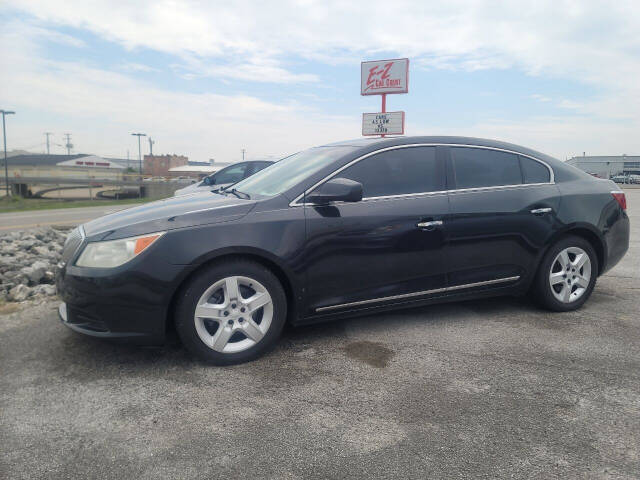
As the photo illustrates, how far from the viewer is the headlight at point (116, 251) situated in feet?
10.2

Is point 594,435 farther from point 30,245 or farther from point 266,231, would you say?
point 30,245

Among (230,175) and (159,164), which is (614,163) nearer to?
(230,175)

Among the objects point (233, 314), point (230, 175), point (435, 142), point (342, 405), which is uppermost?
point (435, 142)

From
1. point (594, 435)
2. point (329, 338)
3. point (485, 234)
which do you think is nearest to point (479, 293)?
point (485, 234)

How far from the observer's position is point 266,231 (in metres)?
3.33

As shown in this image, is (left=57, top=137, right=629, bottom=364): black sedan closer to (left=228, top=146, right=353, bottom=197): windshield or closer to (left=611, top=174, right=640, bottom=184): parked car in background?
(left=228, top=146, right=353, bottom=197): windshield

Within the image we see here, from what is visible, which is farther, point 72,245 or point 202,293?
point 72,245

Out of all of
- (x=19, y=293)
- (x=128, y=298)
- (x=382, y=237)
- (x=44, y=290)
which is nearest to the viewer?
(x=128, y=298)

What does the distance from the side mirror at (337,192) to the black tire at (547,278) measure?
1924 millimetres

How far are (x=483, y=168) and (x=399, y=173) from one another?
81cm

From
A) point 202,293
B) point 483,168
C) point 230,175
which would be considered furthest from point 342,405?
point 230,175

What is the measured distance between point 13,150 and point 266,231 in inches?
5774

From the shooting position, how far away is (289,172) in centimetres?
408

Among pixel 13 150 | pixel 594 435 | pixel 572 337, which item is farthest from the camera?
pixel 13 150
